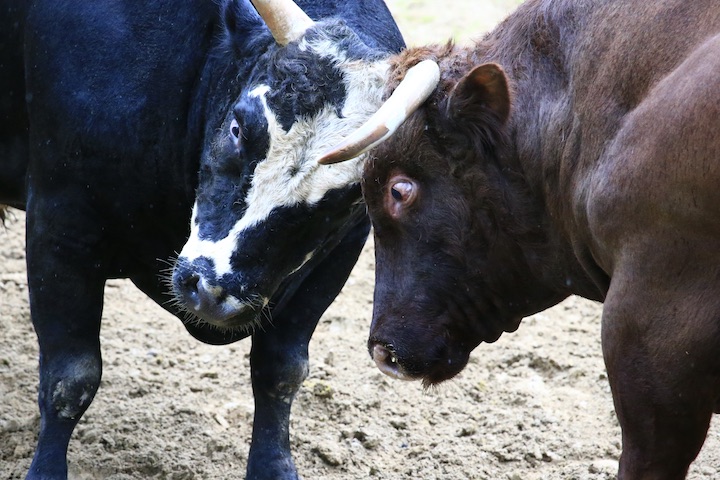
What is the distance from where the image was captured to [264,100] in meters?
4.31

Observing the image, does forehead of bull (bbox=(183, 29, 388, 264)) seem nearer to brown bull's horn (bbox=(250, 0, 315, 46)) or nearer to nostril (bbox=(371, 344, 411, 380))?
brown bull's horn (bbox=(250, 0, 315, 46))

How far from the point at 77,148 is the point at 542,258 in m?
1.92

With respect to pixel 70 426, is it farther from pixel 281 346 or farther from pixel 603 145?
pixel 603 145

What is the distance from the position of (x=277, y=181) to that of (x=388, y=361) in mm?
780

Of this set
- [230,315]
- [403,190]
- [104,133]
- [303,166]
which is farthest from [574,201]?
[104,133]

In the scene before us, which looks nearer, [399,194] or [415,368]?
[399,194]

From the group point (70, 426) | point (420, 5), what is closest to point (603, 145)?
point (70, 426)

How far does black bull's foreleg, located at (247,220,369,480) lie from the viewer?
5.11 meters

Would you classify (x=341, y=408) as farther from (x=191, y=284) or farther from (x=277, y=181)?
(x=277, y=181)

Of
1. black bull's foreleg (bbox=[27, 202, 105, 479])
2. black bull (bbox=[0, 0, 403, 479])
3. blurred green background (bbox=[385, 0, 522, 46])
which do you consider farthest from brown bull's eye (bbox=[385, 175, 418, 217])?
blurred green background (bbox=[385, 0, 522, 46])

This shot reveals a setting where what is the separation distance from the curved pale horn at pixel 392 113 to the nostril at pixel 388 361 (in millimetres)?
719

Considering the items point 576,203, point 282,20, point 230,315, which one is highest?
point 282,20

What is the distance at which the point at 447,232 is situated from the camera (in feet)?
12.4

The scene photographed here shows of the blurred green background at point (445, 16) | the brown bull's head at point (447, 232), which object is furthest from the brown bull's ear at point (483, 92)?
the blurred green background at point (445, 16)
